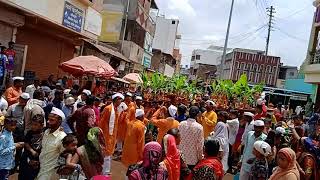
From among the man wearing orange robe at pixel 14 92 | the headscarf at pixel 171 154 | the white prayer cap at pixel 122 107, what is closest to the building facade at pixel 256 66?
the white prayer cap at pixel 122 107

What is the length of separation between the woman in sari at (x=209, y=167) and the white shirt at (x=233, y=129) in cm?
475

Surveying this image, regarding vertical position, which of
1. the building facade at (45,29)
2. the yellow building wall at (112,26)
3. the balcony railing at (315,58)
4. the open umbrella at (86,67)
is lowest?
the open umbrella at (86,67)

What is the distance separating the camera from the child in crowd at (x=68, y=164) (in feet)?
13.9

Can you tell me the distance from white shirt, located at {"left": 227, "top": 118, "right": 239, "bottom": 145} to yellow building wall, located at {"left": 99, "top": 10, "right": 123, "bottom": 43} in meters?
21.2

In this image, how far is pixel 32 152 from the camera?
15.2ft

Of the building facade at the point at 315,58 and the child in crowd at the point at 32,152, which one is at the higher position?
the building facade at the point at 315,58

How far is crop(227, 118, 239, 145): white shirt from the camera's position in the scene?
30.5 ft

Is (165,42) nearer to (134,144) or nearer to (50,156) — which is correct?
(134,144)

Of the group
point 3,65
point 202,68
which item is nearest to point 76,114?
point 3,65

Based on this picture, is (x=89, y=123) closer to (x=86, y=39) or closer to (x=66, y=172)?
(x=66, y=172)

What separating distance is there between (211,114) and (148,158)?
17.1 ft

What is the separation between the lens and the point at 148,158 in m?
4.16

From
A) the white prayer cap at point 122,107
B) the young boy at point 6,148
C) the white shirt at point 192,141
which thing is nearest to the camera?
the young boy at point 6,148

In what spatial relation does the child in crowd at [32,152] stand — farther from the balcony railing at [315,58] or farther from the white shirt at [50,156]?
the balcony railing at [315,58]
